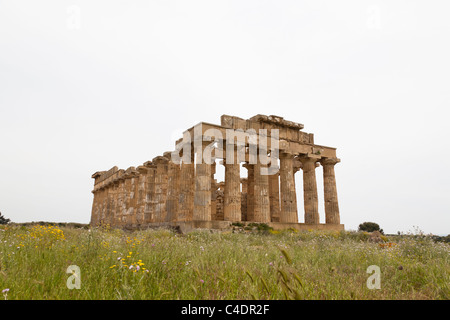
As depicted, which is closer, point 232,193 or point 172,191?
point 232,193

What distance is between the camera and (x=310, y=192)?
24.4 meters

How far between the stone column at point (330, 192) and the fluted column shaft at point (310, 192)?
1.32 metres

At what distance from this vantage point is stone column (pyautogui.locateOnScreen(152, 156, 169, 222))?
27.0 meters

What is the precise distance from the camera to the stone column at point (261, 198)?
Result: 70.7 ft

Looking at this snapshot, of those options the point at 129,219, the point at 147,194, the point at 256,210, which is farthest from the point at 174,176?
the point at 129,219

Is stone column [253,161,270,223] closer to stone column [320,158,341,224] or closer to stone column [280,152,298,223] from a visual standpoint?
stone column [280,152,298,223]

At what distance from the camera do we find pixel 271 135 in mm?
23297

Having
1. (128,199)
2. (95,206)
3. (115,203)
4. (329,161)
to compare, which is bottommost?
(115,203)

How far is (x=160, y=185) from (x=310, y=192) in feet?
44.2

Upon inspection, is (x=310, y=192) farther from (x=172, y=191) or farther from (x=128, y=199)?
(x=128, y=199)

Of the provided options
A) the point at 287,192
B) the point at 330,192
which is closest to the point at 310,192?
the point at 330,192

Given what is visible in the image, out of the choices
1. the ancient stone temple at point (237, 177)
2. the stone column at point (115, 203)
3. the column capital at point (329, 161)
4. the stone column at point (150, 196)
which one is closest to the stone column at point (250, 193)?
the ancient stone temple at point (237, 177)

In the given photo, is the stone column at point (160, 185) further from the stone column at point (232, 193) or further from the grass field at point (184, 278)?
the grass field at point (184, 278)
